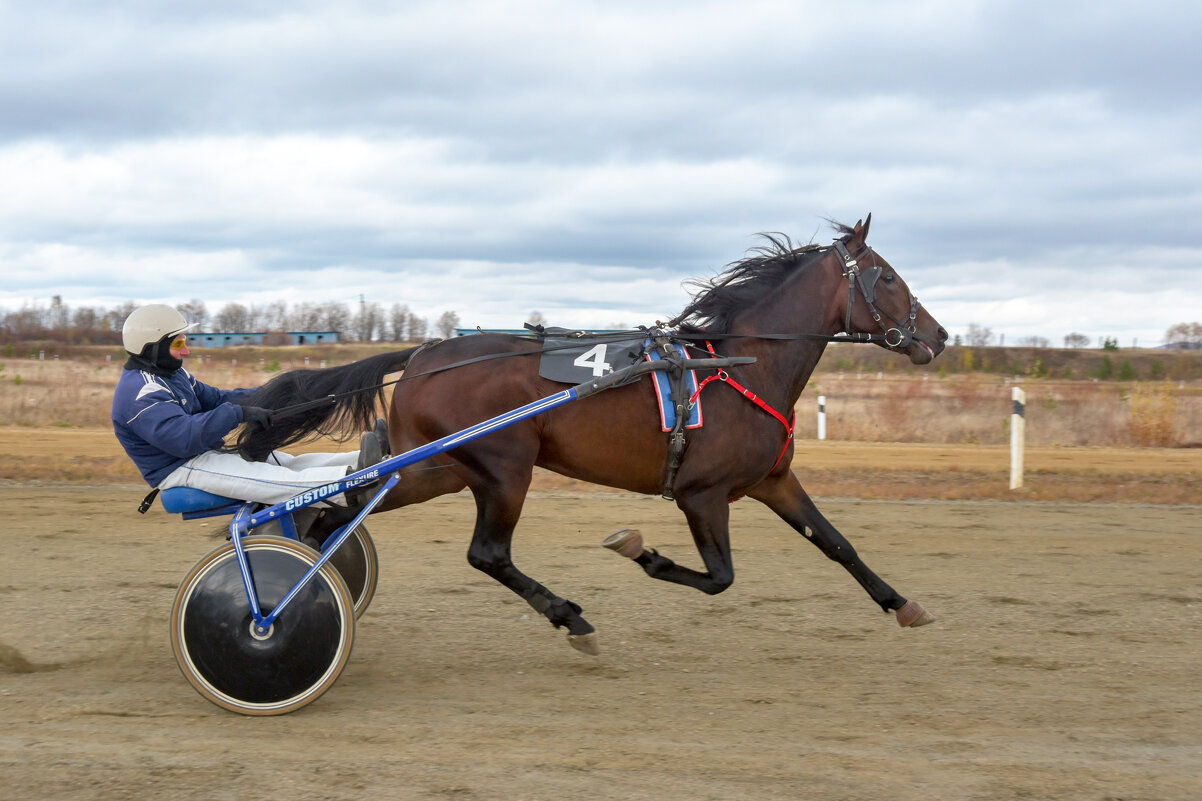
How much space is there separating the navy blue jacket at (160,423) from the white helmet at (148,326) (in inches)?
4.5

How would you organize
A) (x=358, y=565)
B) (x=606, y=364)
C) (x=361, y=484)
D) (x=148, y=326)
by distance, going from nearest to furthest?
(x=148, y=326)
(x=361, y=484)
(x=606, y=364)
(x=358, y=565)

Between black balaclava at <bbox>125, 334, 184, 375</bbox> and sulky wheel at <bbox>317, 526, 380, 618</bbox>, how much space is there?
1.19 meters

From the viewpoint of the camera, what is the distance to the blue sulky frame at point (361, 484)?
3.72m

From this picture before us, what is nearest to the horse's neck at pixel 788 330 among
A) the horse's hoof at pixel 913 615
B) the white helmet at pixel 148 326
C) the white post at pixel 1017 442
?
the horse's hoof at pixel 913 615

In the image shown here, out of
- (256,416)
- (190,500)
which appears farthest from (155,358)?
(190,500)

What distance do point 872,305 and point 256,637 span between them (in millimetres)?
3141

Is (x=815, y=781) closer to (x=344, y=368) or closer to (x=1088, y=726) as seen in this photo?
(x=1088, y=726)

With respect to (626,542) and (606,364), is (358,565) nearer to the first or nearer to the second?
(626,542)

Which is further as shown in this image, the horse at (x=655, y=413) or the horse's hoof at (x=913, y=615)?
the horse's hoof at (x=913, y=615)

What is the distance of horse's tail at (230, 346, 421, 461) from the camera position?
14.8 ft

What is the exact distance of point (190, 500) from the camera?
3959mm

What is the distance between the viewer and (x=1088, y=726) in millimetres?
3621

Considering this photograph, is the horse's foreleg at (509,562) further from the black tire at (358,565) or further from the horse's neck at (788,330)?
the horse's neck at (788,330)

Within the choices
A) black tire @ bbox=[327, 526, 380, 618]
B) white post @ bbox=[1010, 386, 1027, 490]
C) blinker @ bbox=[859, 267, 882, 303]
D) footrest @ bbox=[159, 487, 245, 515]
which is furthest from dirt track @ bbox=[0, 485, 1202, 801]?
white post @ bbox=[1010, 386, 1027, 490]
